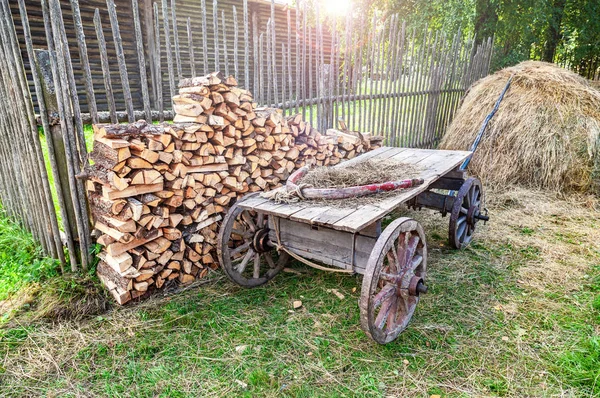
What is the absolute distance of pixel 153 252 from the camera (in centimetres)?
286

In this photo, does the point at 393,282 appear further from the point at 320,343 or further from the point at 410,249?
the point at 320,343

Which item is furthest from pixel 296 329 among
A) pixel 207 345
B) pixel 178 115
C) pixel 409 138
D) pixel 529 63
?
pixel 529 63

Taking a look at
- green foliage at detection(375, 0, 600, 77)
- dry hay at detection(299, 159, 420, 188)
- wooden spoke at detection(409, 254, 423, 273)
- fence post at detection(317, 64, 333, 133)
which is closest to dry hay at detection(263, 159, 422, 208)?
dry hay at detection(299, 159, 420, 188)

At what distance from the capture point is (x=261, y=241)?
9.98 ft

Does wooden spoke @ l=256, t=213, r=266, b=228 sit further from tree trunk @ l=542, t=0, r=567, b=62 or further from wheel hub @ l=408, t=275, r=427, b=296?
tree trunk @ l=542, t=0, r=567, b=62

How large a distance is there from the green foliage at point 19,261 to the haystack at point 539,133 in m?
5.94

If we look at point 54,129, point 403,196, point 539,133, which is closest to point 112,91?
point 54,129

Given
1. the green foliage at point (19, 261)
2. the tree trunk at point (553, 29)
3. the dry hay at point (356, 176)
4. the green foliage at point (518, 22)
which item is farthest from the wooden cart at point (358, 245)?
the tree trunk at point (553, 29)

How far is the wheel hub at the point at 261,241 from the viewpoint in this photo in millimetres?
3037

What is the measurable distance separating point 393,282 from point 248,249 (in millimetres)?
1311

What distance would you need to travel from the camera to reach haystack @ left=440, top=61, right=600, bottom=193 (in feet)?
17.1

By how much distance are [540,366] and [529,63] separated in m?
6.10

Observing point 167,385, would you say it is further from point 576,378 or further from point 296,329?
point 576,378

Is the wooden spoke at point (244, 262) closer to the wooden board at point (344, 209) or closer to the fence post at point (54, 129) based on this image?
the wooden board at point (344, 209)
